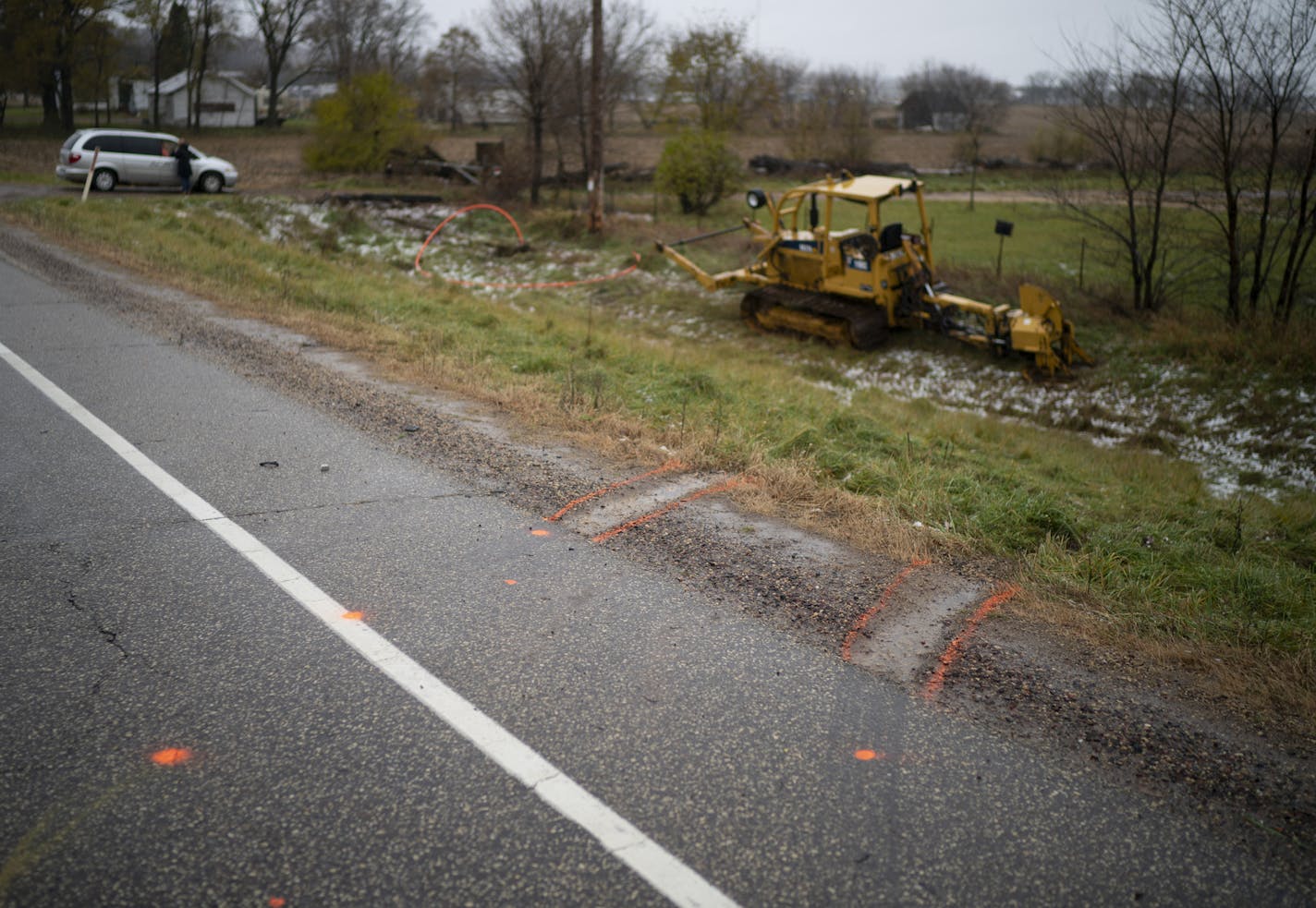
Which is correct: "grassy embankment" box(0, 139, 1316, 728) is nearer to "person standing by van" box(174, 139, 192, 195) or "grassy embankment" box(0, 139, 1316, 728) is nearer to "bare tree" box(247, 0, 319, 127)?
"person standing by van" box(174, 139, 192, 195)

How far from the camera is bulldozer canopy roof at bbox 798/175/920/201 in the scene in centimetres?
1611

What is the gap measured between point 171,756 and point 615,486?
335cm

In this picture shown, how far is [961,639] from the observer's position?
171 inches

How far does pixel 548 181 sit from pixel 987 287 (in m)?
21.4

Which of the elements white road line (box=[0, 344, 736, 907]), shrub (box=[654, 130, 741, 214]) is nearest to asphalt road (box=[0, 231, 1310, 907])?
white road line (box=[0, 344, 736, 907])

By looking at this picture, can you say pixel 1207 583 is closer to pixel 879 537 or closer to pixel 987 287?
pixel 879 537

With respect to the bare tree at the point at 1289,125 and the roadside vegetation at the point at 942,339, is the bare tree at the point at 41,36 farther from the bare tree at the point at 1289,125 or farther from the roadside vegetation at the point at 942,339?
the bare tree at the point at 1289,125

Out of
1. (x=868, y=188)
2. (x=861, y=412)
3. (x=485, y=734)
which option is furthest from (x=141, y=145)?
(x=485, y=734)

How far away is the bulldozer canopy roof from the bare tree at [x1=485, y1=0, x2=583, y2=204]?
16.2 metres

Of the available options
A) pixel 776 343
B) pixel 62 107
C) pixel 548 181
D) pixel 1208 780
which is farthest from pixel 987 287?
pixel 62 107

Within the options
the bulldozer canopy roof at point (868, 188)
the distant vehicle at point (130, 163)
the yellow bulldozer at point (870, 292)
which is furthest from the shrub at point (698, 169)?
the bulldozer canopy roof at point (868, 188)

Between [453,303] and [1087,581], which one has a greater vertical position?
[453,303]

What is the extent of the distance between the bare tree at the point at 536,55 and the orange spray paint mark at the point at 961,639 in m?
28.0

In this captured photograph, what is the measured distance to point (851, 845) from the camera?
117 inches
